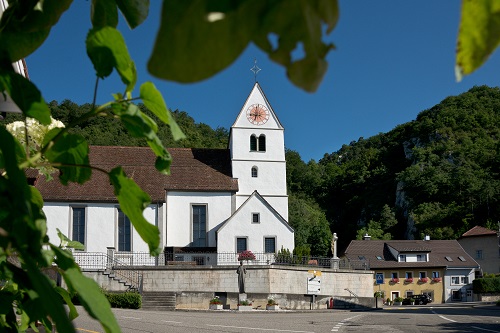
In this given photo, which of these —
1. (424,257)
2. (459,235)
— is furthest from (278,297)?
(459,235)

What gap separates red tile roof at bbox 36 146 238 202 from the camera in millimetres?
31828

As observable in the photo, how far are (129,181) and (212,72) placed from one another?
0.56m

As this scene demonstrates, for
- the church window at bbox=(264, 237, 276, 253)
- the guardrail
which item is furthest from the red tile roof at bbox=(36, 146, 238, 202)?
the church window at bbox=(264, 237, 276, 253)

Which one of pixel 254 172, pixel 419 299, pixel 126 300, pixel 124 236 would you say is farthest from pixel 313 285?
pixel 419 299

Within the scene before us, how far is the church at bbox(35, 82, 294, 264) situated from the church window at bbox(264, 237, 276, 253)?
0.19ft

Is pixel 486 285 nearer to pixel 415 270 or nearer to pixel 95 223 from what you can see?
pixel 415 270

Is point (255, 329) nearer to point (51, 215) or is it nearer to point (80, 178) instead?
point (80, 178)

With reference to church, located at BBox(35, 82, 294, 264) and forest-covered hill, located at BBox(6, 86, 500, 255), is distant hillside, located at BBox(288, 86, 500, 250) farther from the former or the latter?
church, located at BBox(35, 82, 294, 264)

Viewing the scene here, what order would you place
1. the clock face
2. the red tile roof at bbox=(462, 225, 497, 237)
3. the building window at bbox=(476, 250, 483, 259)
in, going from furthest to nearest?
1. the building window at bbox=(476, 250, 483, 259)
2. the red tile roof at bbox=(462, 225, 497, 237)
3. the clock face

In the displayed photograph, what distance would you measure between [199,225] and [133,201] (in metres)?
33.0

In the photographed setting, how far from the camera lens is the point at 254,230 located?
107 feet

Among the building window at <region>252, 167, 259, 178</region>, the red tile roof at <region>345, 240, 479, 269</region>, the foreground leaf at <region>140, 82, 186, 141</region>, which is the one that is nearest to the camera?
the foreground leaf at <region>140, 82, 186, 141</region>

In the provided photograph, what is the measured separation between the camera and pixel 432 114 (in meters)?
101

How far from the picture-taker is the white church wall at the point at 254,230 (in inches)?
1277
